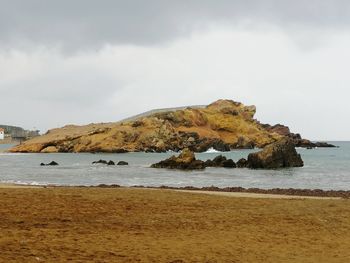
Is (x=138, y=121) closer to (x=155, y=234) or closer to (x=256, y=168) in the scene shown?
(x=256, y=168)

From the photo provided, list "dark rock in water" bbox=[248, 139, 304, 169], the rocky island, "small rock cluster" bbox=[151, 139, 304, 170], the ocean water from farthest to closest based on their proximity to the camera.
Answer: the rocky island, "dark rock in water" bbox=[248, 139, 304, 169], "small rock cluster" bbox=[151, 139, 304, 170], the ocean water

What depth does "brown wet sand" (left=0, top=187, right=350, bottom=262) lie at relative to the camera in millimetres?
11844

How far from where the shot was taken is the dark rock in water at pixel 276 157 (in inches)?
2635

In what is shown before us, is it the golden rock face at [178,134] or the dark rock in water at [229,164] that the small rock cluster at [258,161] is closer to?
the dark rock in water at [229,164]

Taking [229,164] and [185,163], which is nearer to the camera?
[185,163]

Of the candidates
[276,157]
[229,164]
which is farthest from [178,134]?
[276,157]

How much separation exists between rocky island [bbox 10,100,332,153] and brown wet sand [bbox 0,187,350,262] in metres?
112

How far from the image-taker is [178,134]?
14150cm

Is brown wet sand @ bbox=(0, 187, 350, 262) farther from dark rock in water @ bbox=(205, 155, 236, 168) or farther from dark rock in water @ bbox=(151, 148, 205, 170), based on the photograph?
dark rock in water @ bbox=(205, 155, 236, 168)

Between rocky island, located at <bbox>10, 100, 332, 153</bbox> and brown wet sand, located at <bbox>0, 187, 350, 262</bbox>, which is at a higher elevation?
rocky island, located at <bbox>10, 100, 332, 153</bbox>

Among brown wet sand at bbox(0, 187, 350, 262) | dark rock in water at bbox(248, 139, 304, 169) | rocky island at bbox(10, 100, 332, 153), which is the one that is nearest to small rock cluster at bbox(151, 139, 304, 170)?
dark rock in water at bbox(248, 139, 304, 169)

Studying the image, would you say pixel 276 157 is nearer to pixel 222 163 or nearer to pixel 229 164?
pixel 229 164

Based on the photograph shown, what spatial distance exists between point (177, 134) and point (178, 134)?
0.81 m

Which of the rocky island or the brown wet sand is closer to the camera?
the brown wet sand
